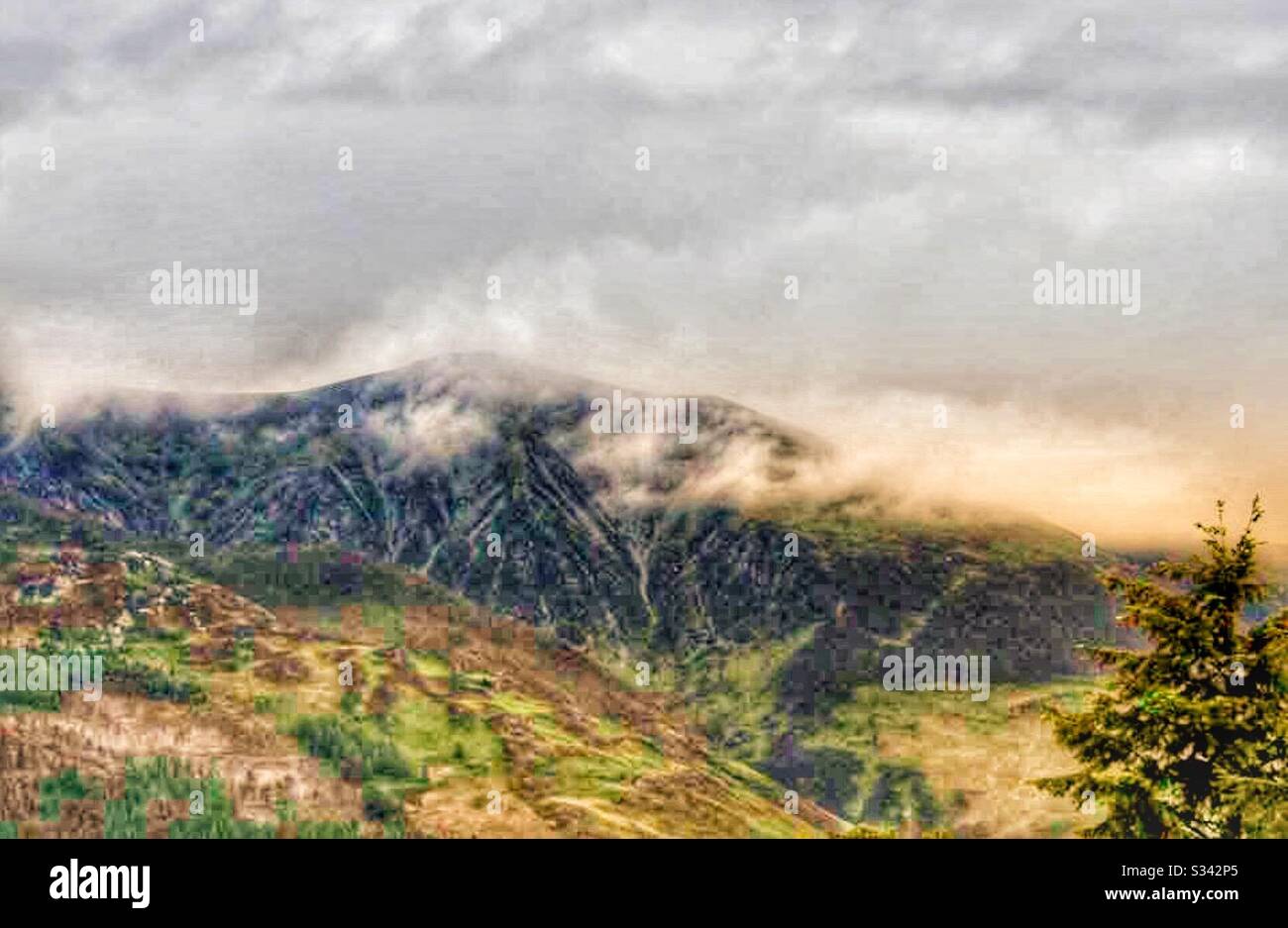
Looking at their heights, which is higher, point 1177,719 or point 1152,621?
point 1152,621

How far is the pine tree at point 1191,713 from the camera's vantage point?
38188mm

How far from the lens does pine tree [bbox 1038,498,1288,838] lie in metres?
38.2

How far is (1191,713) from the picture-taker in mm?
38281
